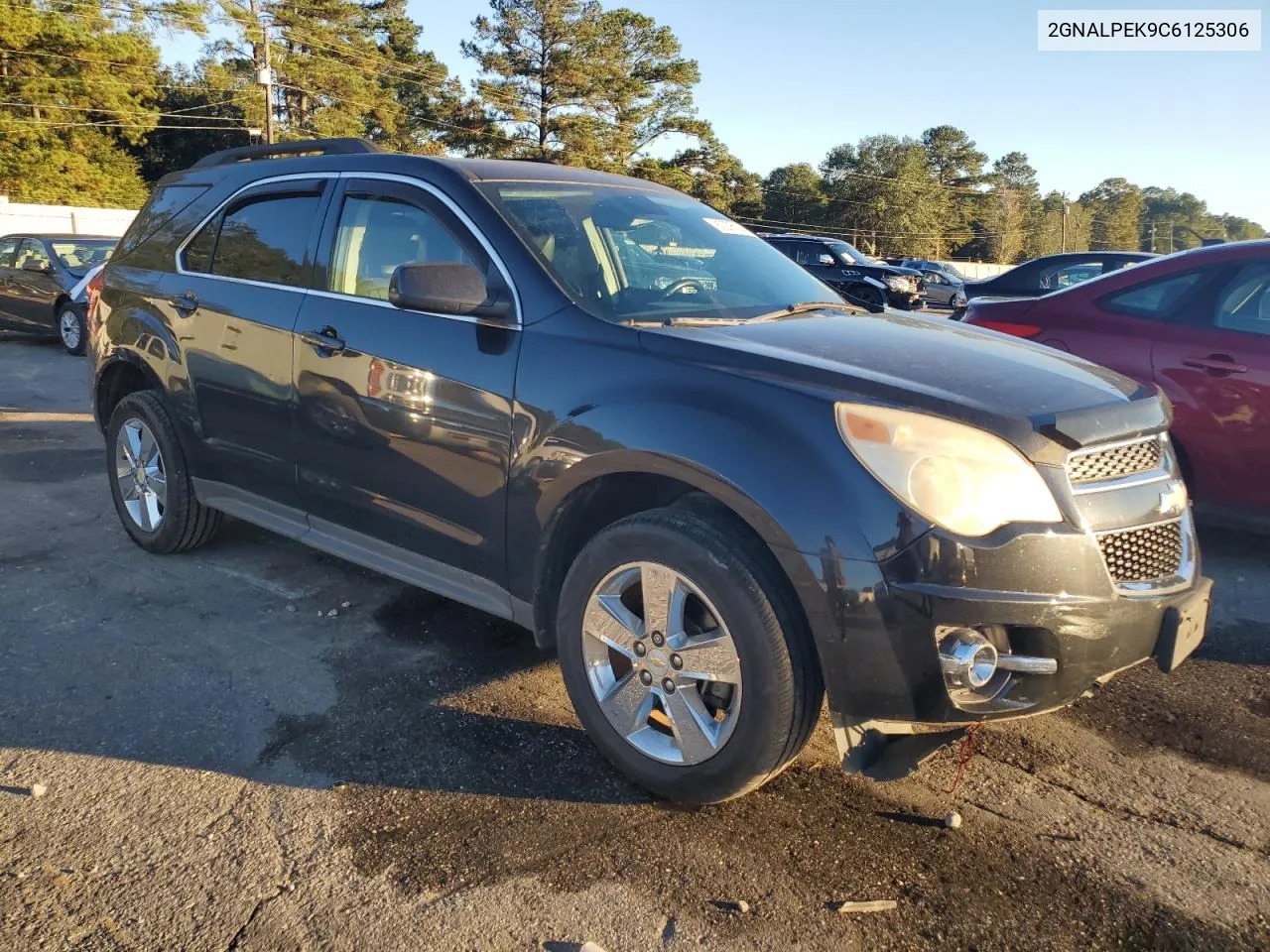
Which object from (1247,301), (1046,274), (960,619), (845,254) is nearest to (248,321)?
(960,619)

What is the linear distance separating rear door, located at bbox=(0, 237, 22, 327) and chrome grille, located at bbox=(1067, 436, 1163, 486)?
14253 mm

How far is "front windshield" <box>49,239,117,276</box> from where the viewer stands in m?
12.7

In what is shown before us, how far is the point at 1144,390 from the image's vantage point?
3.04 meters

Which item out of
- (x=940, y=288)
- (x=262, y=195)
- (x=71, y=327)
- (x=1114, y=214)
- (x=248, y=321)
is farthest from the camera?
(x=1114, y=214)

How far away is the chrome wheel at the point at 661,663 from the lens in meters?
2.67

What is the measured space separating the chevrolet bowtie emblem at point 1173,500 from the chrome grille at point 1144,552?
0.03 metres

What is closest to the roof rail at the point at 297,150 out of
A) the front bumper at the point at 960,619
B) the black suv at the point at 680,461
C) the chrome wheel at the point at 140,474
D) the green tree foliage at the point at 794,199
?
the black suv at the point at 680,461

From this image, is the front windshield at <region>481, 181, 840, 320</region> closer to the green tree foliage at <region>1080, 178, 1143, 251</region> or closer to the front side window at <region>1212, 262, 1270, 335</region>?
the front side window at <region>1212, 262, 1270, 335</region>

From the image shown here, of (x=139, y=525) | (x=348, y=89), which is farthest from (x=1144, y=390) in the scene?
(x=348, y=89)

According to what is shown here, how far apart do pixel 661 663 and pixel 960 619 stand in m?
0.84

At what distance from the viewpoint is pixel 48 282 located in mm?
12562

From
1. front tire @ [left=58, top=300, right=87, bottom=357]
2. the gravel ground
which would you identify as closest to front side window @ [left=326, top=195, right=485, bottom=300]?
the gravel ground

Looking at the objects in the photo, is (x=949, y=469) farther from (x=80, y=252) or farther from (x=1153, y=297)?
(x=80, y=252)

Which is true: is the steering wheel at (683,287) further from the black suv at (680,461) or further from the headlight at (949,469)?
the headlight at (949,469)
